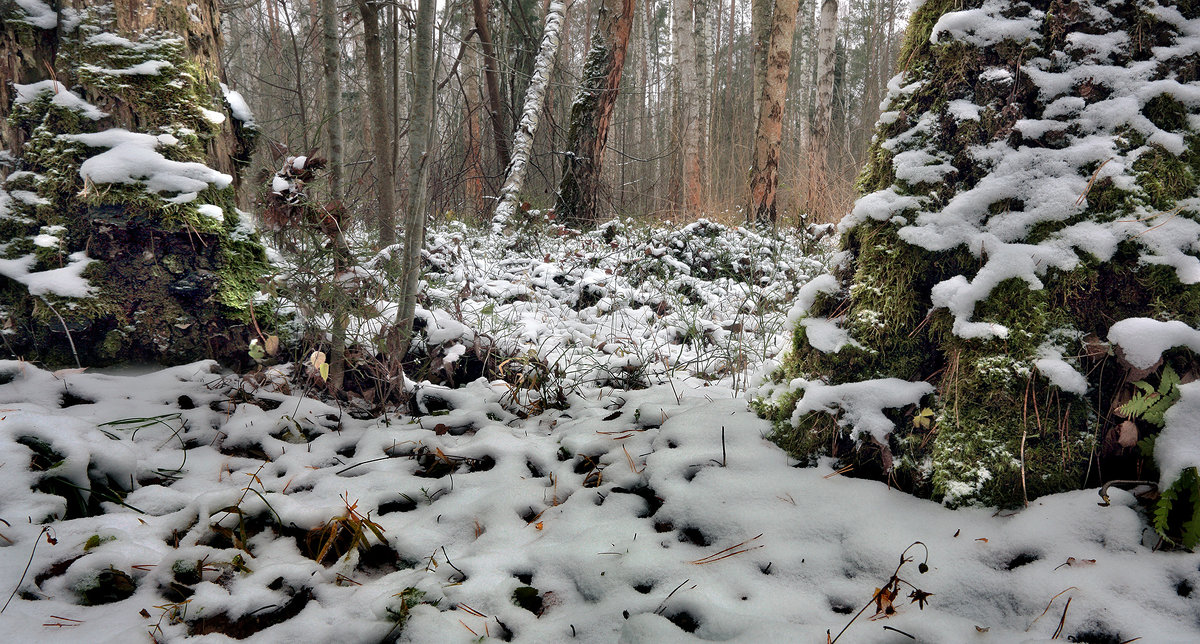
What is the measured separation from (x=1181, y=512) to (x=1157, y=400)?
240mm

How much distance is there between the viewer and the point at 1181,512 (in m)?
1.12

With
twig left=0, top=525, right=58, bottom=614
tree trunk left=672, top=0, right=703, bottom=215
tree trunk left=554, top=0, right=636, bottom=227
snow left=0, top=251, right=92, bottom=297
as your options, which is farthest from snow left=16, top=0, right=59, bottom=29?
tree trunk left=672, top=0, right=703, bottom=215

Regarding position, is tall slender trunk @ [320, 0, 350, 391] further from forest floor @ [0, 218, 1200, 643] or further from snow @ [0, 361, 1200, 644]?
snow @ [0, 361, 1200, 644]

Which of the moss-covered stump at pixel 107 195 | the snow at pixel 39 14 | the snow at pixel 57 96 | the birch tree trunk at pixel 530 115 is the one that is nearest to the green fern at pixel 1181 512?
the moss-covered stump at pixel 107 195

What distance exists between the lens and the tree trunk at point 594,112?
262 inches

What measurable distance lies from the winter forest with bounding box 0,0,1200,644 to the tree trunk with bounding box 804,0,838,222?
413 cm

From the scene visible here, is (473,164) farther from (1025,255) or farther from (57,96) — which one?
(1025,255)

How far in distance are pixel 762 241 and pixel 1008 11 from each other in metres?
3.92

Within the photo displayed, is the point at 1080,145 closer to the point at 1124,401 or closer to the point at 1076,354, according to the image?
the point at 1076,354

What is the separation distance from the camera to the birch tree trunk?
5922mm

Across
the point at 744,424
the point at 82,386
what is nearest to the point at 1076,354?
the point at 744,424

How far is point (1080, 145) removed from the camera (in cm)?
139

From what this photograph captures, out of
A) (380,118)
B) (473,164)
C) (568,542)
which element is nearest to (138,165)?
(380,118)

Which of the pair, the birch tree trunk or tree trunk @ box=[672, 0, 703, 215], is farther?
tree trunk @ box=[672, 0, 703, 215]
